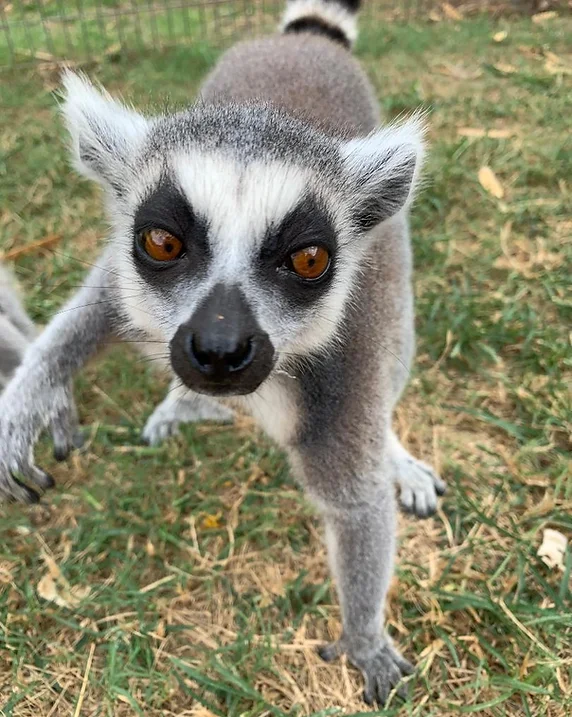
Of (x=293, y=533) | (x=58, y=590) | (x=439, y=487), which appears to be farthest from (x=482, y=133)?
(x=58, y=590)

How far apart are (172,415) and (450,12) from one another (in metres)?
6.45

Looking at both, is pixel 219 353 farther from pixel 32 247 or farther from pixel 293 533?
pixel 32 247

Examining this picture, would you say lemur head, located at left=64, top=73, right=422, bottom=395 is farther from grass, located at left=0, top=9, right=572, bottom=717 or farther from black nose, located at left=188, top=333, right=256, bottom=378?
grass, located at left=0, top=9, right=572, bottom=717

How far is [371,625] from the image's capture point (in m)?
2.16

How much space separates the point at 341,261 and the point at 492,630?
145cm

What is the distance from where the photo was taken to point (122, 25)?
645 centimetres

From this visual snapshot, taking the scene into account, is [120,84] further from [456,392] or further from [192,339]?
[192,339]

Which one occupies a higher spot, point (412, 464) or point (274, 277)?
point (274, 277)

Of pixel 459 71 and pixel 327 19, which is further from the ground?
pixel 327 19

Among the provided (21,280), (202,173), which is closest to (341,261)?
(202,173)

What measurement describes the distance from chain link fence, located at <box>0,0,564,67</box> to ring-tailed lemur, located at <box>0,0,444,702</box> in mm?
4140

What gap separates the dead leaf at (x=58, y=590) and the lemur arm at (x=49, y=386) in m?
0.36

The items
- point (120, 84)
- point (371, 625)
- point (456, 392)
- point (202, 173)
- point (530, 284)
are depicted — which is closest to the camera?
point (202, 173)

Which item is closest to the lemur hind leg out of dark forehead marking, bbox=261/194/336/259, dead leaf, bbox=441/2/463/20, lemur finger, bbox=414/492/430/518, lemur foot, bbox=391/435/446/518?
lemur foot, bbox=391/435/446/518
